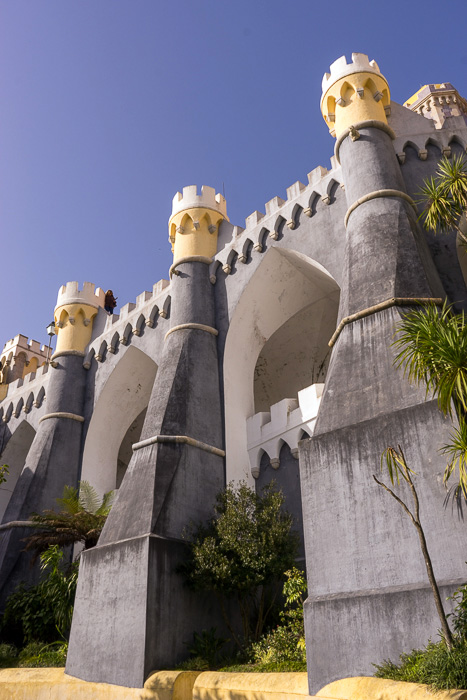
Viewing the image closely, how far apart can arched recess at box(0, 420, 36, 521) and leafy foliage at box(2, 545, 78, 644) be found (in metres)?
9.40

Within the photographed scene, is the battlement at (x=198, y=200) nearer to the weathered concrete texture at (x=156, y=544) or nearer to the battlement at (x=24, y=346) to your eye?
the weathered concrete texture at (x=156, y=544)

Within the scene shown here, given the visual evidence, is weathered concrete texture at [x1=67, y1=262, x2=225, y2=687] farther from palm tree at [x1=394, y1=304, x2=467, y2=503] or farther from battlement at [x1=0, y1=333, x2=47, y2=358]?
battlement at [x1=0, y1=333, x2=47, y2=358]

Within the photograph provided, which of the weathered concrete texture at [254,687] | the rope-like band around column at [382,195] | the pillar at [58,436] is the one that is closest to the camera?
the weathered concrete texture at [254,687]

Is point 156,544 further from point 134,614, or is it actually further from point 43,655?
point 43,655

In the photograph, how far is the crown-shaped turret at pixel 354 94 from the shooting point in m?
15.6

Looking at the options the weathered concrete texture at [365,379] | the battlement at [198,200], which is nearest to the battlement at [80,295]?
the battlement at [198,200]

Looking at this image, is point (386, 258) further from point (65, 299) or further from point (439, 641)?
point (65, 299)

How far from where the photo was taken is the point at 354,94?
52.5 ft

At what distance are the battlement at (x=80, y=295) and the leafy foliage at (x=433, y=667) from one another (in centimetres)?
1830

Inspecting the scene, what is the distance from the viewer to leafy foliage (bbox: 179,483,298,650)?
12.1 m

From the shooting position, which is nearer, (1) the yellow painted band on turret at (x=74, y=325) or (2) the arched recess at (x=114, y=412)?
(2) the arched recess at (x=114, y=412)

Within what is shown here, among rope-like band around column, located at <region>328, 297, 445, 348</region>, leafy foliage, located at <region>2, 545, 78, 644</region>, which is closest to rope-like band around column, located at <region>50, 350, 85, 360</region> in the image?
leafy foliage, located at <region>2, 545, 78, 644</region>

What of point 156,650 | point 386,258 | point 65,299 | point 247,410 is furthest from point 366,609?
point 65,299

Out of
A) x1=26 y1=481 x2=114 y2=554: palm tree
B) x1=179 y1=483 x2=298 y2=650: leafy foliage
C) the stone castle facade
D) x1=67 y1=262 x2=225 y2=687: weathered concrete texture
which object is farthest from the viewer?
x1=26 y1=481 x2=114 y2=554: palm tree
